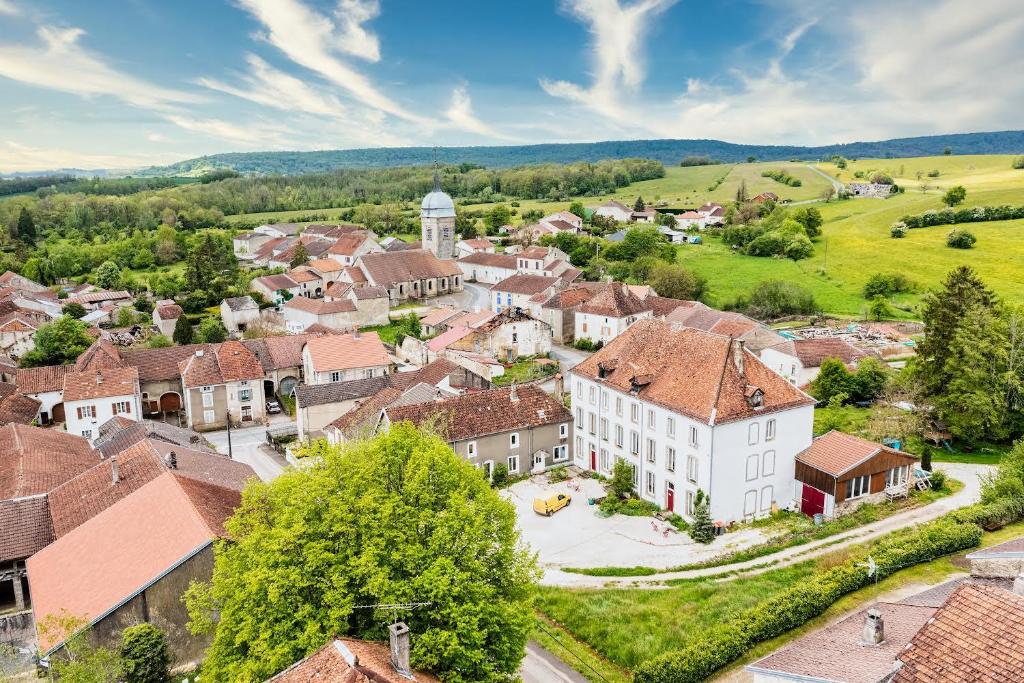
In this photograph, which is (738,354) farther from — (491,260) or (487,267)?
(491,260)

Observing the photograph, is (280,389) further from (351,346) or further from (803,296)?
(803,296)

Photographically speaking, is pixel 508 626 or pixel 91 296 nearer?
pixel 508 626

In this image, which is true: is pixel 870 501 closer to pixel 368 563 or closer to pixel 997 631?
pixel 997 631

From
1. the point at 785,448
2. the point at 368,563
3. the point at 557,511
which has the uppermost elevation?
the point at 368,563

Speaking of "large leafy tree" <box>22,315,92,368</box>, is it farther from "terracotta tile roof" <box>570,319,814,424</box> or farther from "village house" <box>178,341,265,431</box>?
"terracotta tile roof" <box>570,319,814,424</box>

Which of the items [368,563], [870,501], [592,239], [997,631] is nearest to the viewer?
[997,631]

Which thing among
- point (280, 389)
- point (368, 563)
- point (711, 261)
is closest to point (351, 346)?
point (280, 389)

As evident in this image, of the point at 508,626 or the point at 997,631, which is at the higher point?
the point at 997,631

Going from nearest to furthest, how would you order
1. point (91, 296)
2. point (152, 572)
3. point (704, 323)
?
point (152, 572)
point (704, 323)
point (91, 296)
